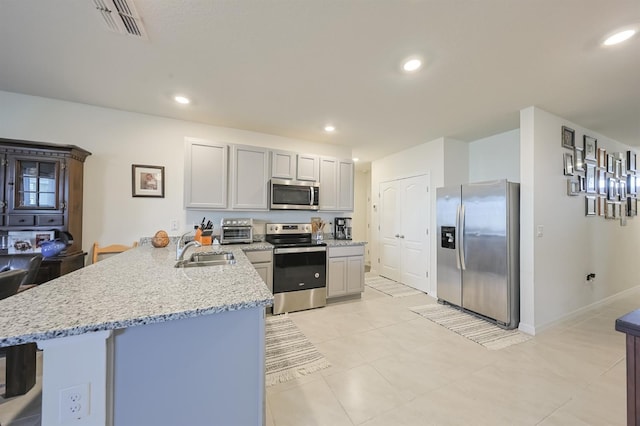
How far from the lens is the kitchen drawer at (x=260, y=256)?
9.87ft

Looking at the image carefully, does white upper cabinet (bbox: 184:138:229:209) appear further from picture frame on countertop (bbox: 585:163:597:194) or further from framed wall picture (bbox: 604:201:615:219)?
framed wall picture (bbox: 604:201:615:219)

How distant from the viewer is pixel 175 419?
41.0 inches

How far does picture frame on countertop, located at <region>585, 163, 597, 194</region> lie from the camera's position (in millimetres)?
3301

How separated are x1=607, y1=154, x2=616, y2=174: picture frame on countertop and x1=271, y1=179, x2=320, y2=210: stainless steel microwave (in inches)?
170

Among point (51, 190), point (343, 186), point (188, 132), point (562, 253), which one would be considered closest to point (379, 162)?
point (343, 186)

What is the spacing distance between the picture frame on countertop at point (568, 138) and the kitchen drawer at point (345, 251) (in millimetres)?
2876

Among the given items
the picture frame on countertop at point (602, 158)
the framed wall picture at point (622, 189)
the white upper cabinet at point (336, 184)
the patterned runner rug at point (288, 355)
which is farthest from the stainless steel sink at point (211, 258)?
the framed wall picture at point (622, 189)

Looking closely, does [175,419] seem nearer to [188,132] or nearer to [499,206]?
[188,132]

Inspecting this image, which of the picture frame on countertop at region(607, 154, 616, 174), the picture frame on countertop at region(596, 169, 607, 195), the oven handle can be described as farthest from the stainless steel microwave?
the picture frame on countertop at region(607, 154, 616, 174)

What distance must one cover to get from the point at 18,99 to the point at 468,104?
16.0 feet

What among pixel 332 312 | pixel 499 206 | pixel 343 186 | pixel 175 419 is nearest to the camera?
pixel 175 419

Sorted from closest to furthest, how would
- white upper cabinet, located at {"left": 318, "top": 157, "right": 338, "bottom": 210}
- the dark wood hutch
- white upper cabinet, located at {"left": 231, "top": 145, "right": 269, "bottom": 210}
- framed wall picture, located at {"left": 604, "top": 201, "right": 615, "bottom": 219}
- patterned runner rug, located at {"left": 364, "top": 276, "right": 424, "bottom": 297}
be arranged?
the dark wood hutch → white upper cabinet, located at {"left": 231, "top": 145, "right": 269, "bottom": 210} → framed wall picture, located at {"left": 604, "top": 201, "right": 615, "bottom": 219} → white upper cabinet, located at {"left": 318, "top": 157, "right": 338, "bottom": 210} → patterned runner rug, located at {"left": 364, "top": 276, "right": 424, "bottom": 297}

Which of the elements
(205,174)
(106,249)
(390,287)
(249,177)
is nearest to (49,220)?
(106,249)

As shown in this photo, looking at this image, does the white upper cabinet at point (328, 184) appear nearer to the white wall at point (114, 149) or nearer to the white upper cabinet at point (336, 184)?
the white upper cabinet at point (336, 184)
